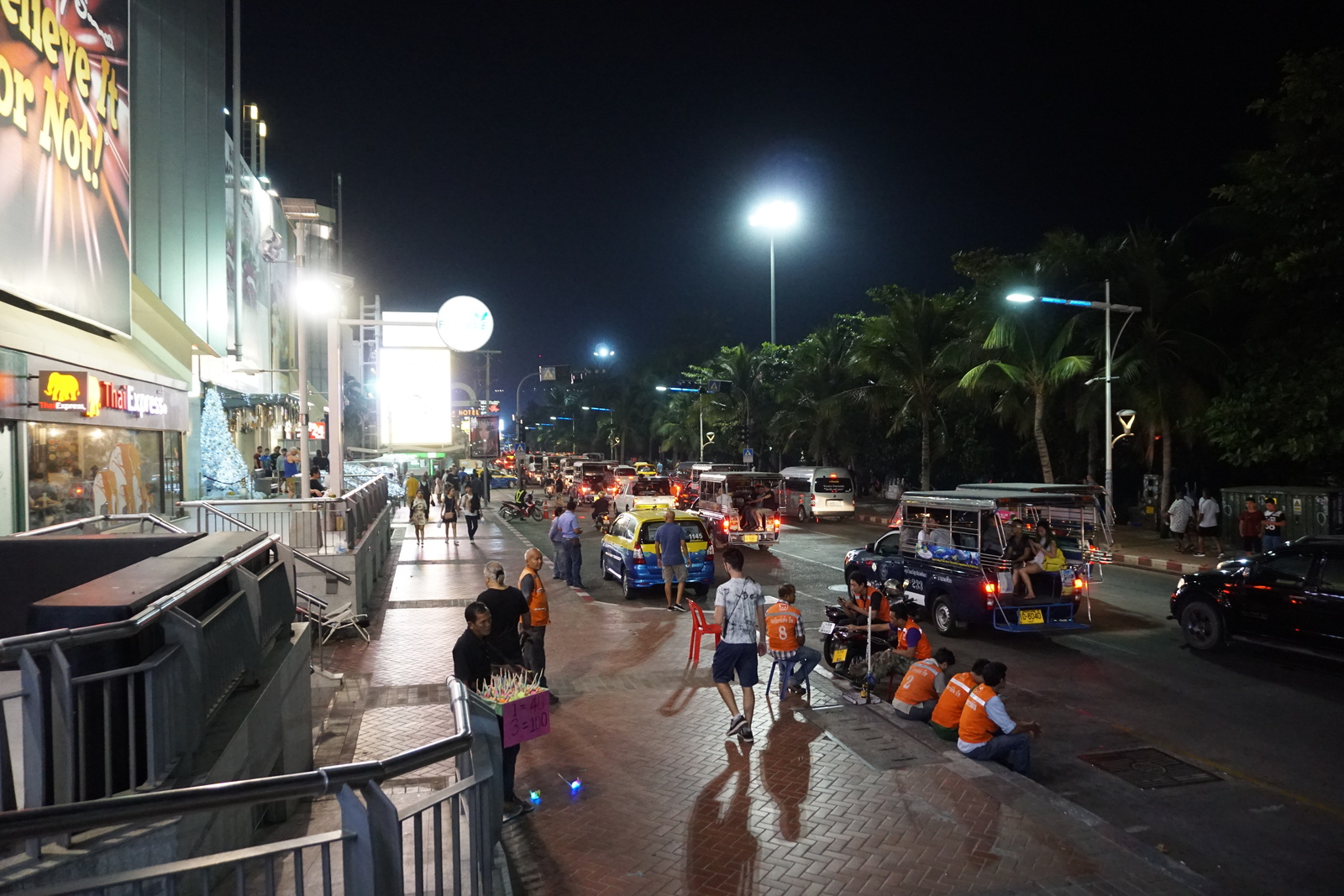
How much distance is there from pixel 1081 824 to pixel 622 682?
5063mm

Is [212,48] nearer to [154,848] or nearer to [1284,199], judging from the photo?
[154,848]

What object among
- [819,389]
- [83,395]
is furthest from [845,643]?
[819,389]

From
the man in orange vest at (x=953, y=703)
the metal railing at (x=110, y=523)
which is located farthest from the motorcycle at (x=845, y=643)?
the metal railing at (x=110, y=523)

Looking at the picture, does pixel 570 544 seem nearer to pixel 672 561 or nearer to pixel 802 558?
pixel 672 561

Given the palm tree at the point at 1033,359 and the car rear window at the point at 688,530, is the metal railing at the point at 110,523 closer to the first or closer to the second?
the car rear window at the point at 688,530

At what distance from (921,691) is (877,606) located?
1652 millimetres

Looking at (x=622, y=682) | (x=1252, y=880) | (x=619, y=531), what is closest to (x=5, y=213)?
(x=622, y=682)

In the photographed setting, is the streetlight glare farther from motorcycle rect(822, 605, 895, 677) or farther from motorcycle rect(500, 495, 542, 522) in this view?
motorcycle rect(822, 605, 895, 677)

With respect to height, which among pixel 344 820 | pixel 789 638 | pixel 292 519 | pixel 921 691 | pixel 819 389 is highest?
pixel 819 389

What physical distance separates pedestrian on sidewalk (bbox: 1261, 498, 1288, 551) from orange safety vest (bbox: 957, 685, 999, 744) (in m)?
15.0

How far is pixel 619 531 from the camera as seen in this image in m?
16.3

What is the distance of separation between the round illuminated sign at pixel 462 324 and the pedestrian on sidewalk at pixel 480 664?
480 inches

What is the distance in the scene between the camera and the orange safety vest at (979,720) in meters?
6.94

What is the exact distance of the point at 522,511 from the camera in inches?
1312
